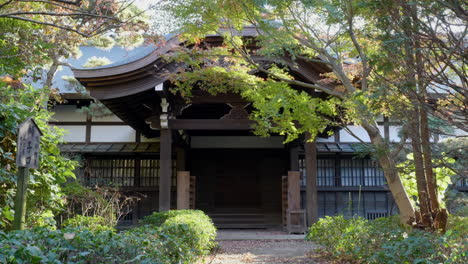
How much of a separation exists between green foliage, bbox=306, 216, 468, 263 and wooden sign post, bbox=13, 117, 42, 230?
12.8ft

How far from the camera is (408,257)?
14.8ft

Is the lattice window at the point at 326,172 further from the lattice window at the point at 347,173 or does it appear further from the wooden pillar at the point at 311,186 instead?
the wooden pillar at the point at 311,186

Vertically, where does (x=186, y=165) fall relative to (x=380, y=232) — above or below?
above

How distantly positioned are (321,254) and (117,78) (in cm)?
622

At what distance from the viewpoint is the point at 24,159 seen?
4.89m

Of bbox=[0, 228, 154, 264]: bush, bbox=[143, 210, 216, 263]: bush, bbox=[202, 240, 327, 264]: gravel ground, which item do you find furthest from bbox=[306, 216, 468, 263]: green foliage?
bbox=[0, 228, 154, 264]: bush

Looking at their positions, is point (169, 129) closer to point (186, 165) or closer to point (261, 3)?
point (186, 165)

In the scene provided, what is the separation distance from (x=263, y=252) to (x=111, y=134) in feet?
27.2

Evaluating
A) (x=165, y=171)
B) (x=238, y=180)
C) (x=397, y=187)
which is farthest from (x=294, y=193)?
(x=397, y=187)

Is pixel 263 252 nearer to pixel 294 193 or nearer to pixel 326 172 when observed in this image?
pixel 294 193

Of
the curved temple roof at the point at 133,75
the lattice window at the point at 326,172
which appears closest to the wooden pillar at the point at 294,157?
the lattice window at the point at 326,172

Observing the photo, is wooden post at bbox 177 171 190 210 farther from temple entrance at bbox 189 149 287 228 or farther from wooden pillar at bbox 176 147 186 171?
temple entrance at bbox 189 149 287 228

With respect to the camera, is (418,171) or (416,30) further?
(418,171)

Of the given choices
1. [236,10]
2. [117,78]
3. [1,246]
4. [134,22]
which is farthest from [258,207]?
[1,246]
